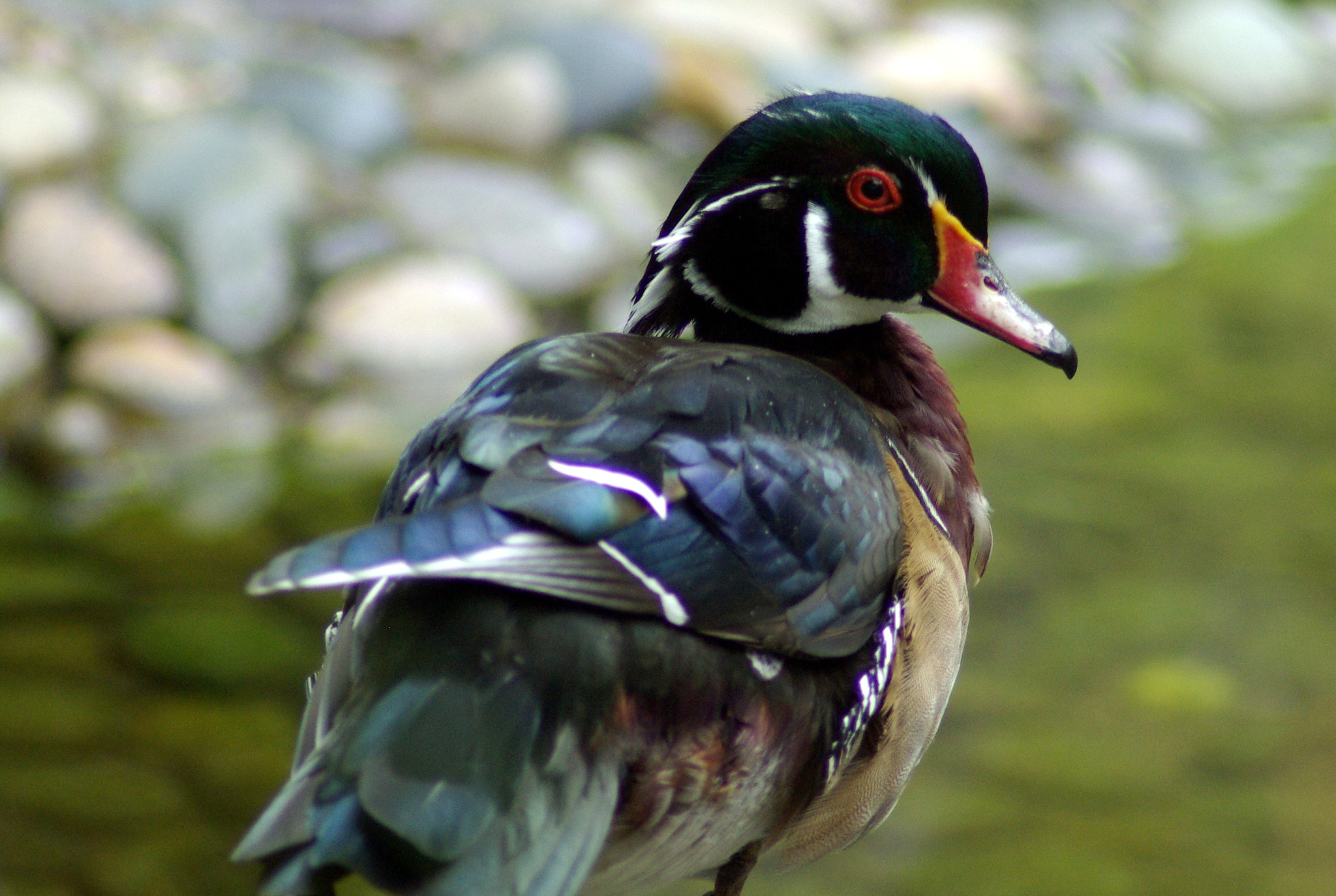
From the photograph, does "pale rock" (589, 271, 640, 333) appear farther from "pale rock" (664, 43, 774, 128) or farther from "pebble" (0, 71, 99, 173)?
"pebble" (0, 71, 99, 173)

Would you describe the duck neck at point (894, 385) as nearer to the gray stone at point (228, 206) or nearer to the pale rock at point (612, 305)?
the pale rock at point (612, 305)

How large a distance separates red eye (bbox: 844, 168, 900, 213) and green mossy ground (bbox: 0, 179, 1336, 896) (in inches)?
A: 68.1

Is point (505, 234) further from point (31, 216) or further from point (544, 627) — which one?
point (544, 627)

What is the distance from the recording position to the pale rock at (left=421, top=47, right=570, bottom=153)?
5191 millimetres

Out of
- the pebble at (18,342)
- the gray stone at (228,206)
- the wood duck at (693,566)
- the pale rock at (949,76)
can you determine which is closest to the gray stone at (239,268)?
the gray stone at (228,206)

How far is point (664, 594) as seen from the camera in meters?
1.30

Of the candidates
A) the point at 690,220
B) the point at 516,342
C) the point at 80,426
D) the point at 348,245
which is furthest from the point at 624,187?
the point at 690,220

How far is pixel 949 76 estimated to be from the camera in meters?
6.23

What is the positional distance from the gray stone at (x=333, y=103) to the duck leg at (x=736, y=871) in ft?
12.0

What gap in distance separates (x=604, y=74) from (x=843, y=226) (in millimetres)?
3889

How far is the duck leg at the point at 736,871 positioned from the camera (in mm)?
1688

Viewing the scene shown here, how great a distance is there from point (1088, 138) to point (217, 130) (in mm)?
3506

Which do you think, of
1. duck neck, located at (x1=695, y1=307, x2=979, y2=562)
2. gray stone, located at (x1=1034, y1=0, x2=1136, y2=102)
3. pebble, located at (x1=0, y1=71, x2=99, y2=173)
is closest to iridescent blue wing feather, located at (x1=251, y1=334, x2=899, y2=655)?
duck neck, located at (x1=695, y1=307, x2=979, y2=562)

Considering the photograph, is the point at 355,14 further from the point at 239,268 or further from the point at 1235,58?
the point at 1235,58
